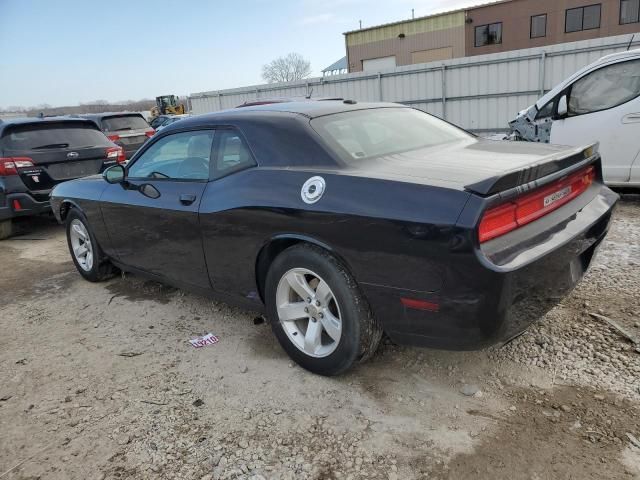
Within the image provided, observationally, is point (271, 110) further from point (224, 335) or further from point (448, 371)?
point (448, 371)

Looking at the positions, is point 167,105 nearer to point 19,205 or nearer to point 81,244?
point 19,205

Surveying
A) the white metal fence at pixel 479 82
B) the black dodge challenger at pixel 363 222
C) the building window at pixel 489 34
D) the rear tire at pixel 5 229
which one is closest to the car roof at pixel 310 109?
the black dodge challenger at pixel 363 222

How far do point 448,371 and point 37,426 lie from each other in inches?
91.5

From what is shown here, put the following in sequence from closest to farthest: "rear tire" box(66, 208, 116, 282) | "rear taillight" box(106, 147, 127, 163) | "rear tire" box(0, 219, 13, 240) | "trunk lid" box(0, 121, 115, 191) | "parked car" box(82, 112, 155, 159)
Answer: "rear tire" box(66, 208, 116, 282)
"trunk lid" box(0, 121, 115, 191)
"rear tire" box(0, 219, 13, 240)
"rear taillight" box(106, 147, 127, 163)
"parked car" box(82, 112, 155, 159)

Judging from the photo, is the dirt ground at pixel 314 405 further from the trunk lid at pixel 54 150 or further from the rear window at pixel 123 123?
the rear window at pixel 123 123

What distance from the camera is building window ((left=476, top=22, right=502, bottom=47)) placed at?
33938mm

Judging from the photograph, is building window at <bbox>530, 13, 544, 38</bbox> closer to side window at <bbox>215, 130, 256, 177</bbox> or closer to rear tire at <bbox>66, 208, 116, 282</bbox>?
rear tire at <bbox>66, 208, 116, 282</bbox>

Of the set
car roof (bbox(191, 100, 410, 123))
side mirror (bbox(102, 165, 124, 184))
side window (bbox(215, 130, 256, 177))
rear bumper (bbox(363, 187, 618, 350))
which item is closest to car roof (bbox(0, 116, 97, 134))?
side mirror (bbox(102, 165, 124, 184))

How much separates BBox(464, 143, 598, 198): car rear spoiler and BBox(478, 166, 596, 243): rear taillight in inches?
2.0

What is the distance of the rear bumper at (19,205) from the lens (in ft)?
21.9

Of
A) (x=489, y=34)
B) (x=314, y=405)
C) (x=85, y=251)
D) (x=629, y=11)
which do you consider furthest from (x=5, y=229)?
(x=629, y=11)

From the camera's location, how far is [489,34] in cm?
3422

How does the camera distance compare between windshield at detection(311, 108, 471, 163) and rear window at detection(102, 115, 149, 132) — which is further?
rear window at detection(102, 115, 149, 132)

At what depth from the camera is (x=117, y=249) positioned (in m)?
4.41
